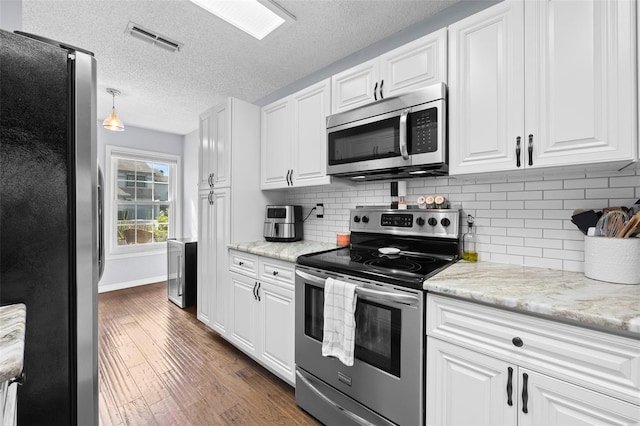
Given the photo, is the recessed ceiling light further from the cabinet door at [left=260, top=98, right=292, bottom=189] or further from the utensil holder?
the utensil holder

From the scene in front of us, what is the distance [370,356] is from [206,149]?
96.3 inches

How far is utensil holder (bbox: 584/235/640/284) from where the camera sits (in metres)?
1.15

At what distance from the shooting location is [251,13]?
2.02m

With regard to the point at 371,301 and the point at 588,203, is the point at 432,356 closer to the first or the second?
the point at 371,301

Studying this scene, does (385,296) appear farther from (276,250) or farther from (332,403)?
(276,250)

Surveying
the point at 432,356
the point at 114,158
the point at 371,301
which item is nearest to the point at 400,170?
the point at 371,301

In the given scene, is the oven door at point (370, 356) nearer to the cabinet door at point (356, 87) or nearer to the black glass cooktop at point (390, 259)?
the black glass cooktop at point (390, 259)

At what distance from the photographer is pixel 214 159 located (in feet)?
9.07

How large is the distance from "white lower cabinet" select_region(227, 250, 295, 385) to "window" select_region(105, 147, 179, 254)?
3.26 metres

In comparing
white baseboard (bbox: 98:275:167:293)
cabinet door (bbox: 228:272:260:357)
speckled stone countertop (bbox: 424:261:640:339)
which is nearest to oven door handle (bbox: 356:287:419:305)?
speckled stone countertop (bbox: 424:261:640:339)

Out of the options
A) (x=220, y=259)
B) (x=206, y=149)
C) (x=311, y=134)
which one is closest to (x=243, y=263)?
(x=220, y=259)

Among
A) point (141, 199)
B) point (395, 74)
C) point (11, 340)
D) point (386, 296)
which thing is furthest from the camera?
point (141, 199)

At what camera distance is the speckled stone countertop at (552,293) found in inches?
34.9

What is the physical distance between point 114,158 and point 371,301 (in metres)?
4.85
